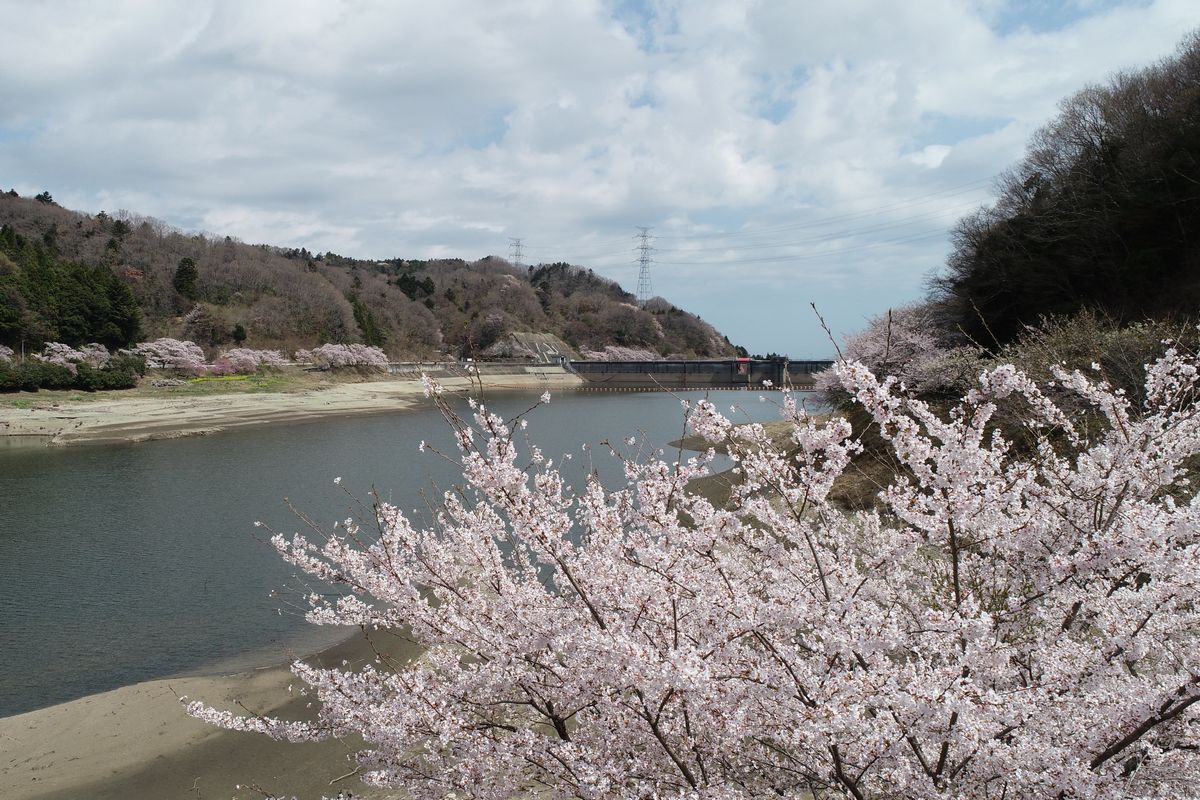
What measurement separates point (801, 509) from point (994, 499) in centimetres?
83

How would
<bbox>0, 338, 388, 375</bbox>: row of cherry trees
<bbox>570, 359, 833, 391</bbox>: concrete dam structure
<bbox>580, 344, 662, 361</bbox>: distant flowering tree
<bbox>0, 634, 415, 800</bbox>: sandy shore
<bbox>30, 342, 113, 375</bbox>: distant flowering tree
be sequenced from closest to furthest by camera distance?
<bbox>0, 634, 415, 800</bbox>: sandy shore
<bbox>30, 342, 113, 375</bbox>: distant flowering tree
<bbox>0, 338, 388, 375</bbox>: row of cherry trees
<bbox>570, 359, 833, 391</bbox>: concrete dam structure
<bbox>580, 344, 662, 361</bbox>: distant flowering tree

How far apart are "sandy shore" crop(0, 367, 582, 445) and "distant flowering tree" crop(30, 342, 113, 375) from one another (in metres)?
6.38

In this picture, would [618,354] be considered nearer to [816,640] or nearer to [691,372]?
[691,372]

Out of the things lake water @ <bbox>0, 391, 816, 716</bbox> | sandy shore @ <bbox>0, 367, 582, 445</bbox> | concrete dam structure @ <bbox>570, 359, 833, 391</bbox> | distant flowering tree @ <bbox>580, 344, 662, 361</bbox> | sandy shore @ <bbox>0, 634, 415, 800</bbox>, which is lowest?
sandy shore @ <bbox>0, 634, 415, 800</bbox>

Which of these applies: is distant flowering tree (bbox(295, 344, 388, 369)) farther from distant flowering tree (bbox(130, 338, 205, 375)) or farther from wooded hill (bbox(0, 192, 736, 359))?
distant flowering tree (bbox(130, 338, 205, 375))

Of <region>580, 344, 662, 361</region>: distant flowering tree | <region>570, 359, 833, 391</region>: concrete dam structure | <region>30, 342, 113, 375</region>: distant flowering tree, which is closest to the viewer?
<region>30, 342, 113, 375</region>: distant flowering tree

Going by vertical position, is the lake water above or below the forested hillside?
below

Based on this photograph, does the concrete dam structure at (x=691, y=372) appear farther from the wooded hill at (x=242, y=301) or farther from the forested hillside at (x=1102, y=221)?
the forested hillside at (x=1102, y=221)

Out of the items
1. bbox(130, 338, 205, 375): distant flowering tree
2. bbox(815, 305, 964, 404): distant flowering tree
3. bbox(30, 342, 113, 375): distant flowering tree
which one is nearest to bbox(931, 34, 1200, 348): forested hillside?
bbox(815, 305, 964, 404): distant flowering tree

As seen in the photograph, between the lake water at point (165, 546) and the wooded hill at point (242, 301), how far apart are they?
11.4 m

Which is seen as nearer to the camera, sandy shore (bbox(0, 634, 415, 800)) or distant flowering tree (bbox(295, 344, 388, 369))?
sandy shore (bbox(0, 634, 415, 800))

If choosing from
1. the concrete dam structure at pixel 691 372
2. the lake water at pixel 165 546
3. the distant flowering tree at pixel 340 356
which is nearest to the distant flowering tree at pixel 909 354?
the lake water at pixel 165 546

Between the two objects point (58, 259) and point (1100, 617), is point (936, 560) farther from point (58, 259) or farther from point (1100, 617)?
point (58, 259)

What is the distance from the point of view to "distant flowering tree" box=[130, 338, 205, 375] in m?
50.6
